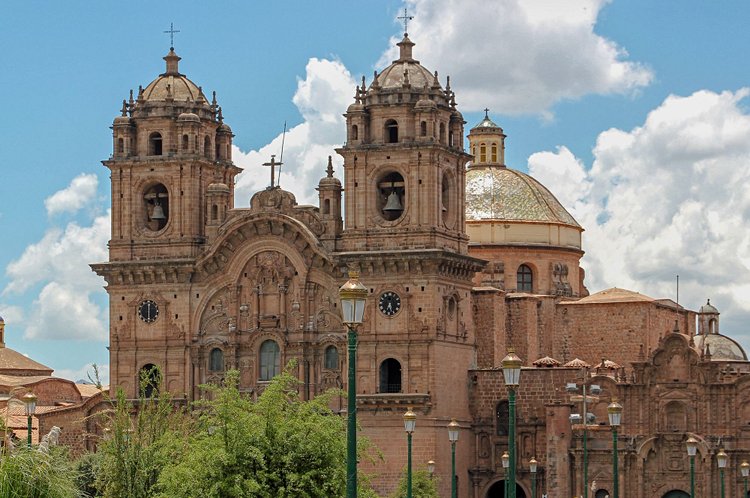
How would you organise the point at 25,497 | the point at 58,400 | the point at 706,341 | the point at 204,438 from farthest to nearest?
the point at 58,400 → the point at 706,341 → the point at 204,438 → the point at 25,497

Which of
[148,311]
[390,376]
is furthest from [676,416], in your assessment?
[148,311]

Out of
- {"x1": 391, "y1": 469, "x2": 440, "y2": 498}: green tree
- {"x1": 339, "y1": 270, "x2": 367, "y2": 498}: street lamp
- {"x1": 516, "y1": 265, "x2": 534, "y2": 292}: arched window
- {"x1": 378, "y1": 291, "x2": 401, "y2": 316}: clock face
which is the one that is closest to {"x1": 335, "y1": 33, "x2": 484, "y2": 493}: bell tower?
{"x1": 378, "y1": 291, "x2": 401, "y2": 316}: clock face

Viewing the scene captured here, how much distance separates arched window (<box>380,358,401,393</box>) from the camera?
80562 millimetres

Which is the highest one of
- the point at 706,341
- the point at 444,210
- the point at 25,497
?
the point at 444,210

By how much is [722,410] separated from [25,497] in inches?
1629

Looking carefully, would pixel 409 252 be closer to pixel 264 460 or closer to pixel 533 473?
pixel 533 473

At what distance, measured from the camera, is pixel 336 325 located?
271ft

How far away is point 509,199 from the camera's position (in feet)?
303

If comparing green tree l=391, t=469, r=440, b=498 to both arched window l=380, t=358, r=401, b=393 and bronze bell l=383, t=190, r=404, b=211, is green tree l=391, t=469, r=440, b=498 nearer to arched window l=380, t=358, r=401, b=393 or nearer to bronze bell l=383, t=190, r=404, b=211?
arched window l=380, t=358, r=401, b=393

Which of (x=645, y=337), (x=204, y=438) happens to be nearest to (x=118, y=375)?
(x=645, y=337)

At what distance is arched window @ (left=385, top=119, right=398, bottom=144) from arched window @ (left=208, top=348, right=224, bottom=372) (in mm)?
11613

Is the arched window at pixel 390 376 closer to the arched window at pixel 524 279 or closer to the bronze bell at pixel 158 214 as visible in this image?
the arched window at pixel 524 279

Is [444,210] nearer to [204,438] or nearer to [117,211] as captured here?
[117,211]

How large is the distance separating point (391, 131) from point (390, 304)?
7353 millimetres
